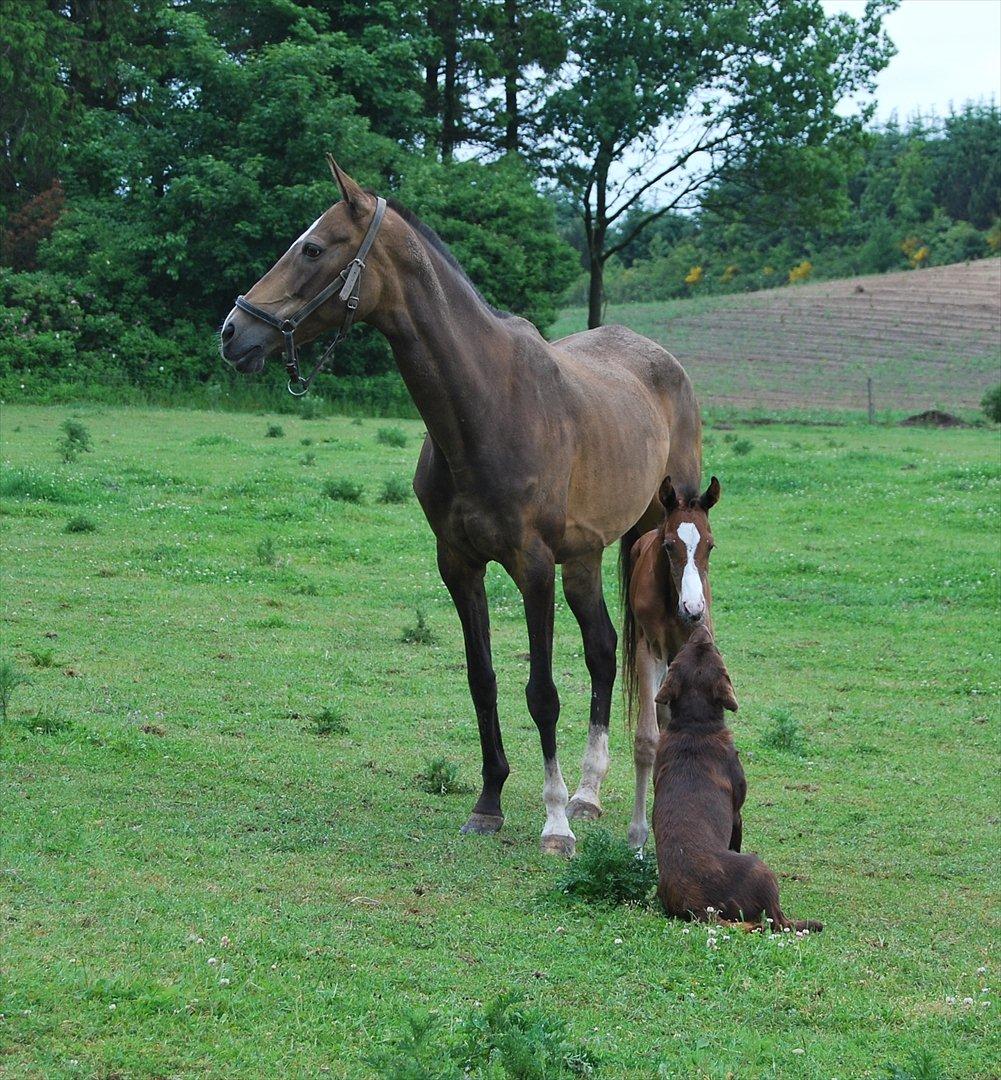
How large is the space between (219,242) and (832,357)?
2549cm

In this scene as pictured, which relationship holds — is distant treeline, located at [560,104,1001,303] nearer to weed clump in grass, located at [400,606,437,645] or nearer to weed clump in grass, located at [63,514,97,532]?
weed clump in grass, located at [63,514,97,532]

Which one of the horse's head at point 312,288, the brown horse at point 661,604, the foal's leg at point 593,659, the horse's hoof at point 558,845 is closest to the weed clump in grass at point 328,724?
the foal's leg at point 593,659

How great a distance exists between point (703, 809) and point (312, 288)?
2943 mm

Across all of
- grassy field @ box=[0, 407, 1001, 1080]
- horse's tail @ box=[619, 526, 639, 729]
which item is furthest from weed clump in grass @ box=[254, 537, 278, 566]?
horse's tail @ box=[619, 526, 639, 729]

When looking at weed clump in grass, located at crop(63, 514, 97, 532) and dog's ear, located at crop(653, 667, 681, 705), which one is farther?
weed clump in grass, located at crop(63, 514, 97, 532)

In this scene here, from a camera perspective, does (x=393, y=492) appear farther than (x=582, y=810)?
Yes

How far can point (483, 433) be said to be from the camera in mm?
6582

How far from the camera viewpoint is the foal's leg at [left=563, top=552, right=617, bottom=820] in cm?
747

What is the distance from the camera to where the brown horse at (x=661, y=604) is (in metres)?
6.52

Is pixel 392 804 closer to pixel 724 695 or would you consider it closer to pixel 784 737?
pixel 724 695

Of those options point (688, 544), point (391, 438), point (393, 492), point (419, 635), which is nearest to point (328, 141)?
point (391, 438)

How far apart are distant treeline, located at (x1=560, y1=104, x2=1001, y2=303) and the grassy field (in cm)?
5880

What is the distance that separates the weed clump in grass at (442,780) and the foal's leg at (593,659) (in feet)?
2.21

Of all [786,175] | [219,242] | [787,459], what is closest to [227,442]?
[787,459]
